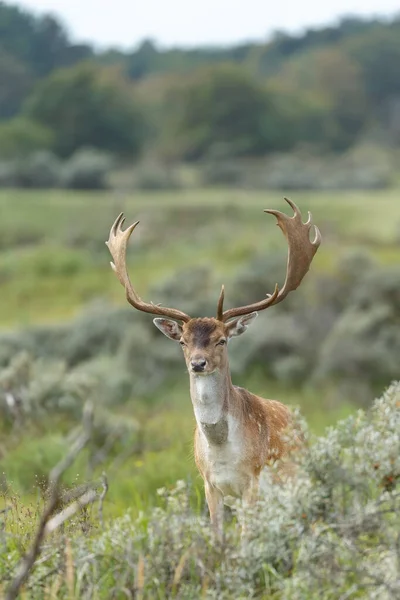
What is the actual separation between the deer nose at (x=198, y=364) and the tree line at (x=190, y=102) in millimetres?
60145

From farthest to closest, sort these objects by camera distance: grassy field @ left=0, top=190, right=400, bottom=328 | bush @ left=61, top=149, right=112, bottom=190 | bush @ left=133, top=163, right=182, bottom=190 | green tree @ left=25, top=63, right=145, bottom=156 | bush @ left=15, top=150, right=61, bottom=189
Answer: green tree @ left=25, top=63, right=145, bottom=156
bush @ left=133, top=163, right=182, bottom=190
bush @ left=61, top=149, right=112, bottom=190
bush @ left=15, top=150, right=61, bottom=189
grassy field @ left=0, top=190, right=400, bottom=328

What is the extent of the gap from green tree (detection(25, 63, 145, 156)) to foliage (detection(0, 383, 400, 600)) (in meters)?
71.7

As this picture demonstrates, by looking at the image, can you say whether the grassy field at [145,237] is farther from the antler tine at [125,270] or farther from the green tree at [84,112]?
the green tree at [84,112]

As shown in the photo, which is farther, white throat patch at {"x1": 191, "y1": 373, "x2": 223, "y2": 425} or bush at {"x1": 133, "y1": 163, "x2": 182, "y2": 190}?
bush at {"x1": 133, "y1": 163, "x2": 182, "y2": 190}

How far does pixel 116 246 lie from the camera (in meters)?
8.59

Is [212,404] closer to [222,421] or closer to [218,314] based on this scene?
[222,421]

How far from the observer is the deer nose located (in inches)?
297

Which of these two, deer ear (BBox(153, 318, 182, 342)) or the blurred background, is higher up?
the blurred background

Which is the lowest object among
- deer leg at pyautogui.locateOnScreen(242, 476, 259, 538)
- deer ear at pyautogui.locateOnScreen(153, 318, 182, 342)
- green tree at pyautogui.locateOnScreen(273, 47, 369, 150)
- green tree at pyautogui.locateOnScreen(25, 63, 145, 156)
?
deer leg at pyautogui.locateOnScreen(242, 476, 259, 538)

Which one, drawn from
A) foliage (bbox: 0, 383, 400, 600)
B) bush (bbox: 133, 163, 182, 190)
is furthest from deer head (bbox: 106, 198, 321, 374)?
bush (bbox: 133, 163, 182, 190)

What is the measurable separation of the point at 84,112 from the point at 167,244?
41814 mm

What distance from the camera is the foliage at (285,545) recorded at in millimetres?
5734

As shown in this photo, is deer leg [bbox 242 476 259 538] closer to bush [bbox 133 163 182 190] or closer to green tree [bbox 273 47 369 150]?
bush [bbox 133 163 182 190]

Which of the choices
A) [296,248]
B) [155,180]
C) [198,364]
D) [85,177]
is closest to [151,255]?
[85,177]
